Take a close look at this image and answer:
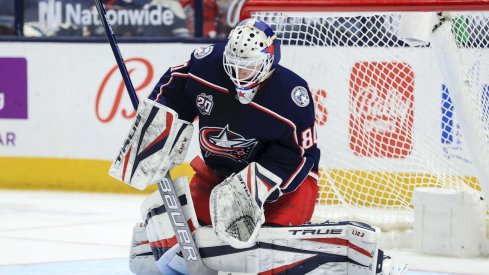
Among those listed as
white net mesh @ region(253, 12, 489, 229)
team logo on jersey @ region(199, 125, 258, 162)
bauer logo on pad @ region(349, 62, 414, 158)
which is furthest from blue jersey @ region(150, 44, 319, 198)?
bauer logo on pad @ region(349, 62, 414, 158)

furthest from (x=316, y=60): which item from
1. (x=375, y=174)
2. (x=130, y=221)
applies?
(x=130, y=221)

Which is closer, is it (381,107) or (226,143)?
(226,143)

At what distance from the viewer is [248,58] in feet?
12.4

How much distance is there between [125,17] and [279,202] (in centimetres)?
400

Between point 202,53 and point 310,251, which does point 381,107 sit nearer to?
point 202,53

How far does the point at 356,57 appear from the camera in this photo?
608cm

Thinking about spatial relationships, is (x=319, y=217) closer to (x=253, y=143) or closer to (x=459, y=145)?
(x=459, y=145)

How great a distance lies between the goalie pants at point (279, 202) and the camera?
3.97 meters

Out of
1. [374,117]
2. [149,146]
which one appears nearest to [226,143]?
[149,146]

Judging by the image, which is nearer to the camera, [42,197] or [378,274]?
[378,274]

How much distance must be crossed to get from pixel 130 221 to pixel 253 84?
2.66 meters

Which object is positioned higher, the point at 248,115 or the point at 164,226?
the point at 248,115

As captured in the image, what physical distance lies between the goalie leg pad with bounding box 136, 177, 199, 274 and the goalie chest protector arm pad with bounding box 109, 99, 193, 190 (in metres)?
0.08

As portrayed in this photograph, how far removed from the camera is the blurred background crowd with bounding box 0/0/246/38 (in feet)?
25.2
